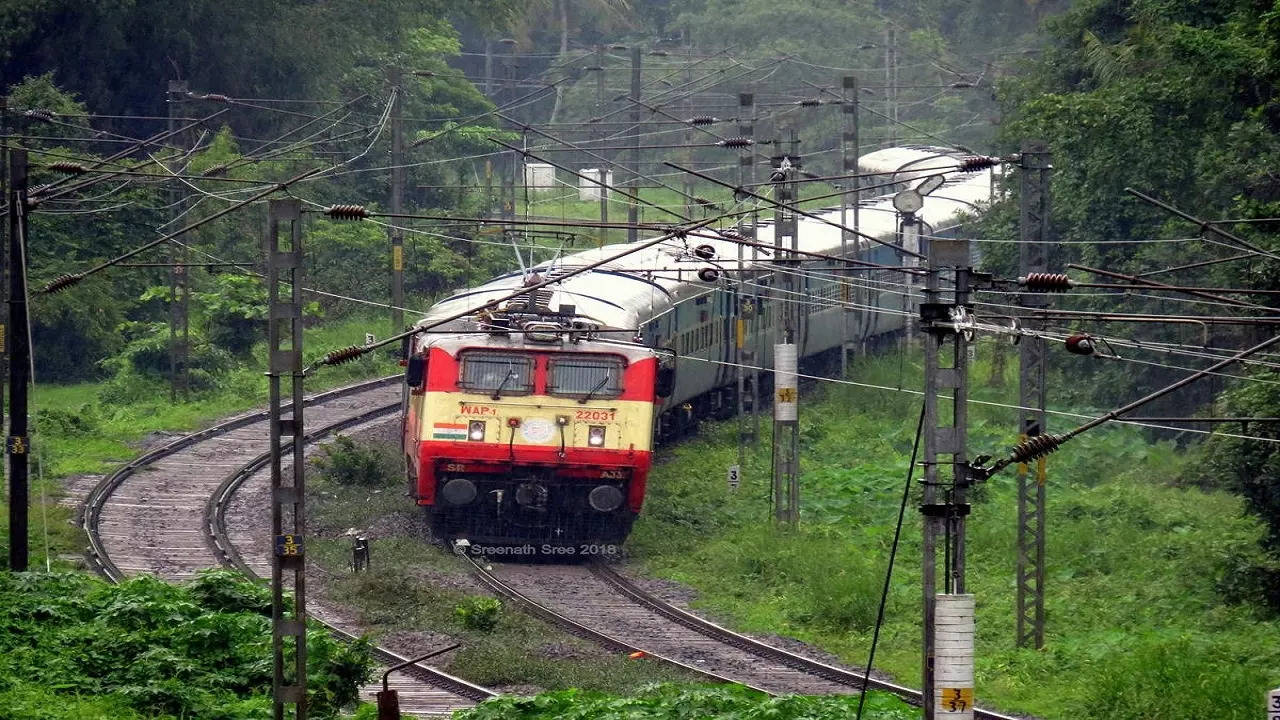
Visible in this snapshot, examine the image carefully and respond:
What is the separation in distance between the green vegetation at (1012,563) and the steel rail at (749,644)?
1.76 ft

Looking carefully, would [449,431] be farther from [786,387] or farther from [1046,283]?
[1046,283]

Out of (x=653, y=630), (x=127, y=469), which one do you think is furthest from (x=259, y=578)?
(x=127, y=469)

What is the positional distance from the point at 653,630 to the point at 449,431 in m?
3.86

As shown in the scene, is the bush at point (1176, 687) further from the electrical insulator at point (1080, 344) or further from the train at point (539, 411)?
the train at point (539, 411)

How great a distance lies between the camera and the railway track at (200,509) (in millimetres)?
18703

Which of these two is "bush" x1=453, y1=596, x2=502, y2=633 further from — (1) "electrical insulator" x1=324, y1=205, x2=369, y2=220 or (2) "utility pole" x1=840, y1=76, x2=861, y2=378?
(2) "utility pole" x1=840, y1=76, x2=861, y2=378

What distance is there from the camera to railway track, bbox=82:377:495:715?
18.7 meters

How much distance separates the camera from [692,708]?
1556 centimetres

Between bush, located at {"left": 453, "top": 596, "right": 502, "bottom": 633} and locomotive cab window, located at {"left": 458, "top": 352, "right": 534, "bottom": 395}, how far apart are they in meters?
3.42

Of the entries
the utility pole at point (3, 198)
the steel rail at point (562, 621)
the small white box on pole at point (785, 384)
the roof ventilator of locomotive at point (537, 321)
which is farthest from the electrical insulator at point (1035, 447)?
the utility pole at point (3, 198)

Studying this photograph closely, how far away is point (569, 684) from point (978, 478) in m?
6.81

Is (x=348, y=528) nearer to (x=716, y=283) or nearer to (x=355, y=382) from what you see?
(x=716, y=283)

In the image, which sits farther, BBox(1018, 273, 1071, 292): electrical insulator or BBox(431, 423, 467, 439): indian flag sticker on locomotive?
BBox(431, 423, 467, 439): indian flag sticker on locomotive

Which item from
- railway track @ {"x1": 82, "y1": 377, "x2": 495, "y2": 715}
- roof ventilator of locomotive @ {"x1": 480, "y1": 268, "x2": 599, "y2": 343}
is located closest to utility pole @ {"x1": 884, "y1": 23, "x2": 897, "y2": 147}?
railway track @ {"x1": 82, "y1": 377, "x2": 495, "y2": 715}
